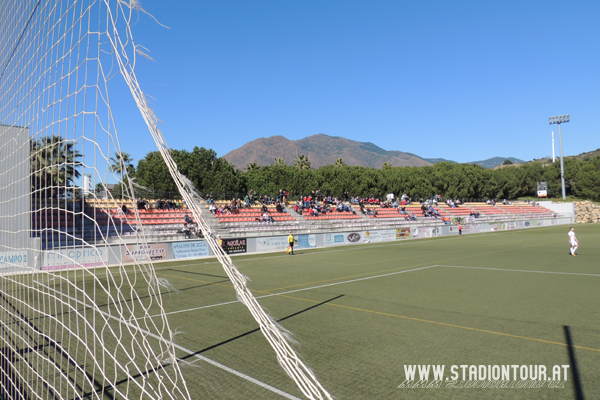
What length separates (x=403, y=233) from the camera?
32.6m

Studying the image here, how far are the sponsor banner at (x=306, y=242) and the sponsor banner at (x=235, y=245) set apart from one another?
3970 millimetres

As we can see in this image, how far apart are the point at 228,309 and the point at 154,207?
59.3 feet

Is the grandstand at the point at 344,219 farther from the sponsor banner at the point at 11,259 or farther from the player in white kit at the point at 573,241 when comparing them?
the player in white kit at the point at 573,241

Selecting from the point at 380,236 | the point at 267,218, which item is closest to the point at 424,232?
the point at 380,236

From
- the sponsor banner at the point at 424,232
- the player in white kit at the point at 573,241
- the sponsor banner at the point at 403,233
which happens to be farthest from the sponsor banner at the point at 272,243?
the player in white kit at the point at 573,241

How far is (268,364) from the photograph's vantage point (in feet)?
19.2

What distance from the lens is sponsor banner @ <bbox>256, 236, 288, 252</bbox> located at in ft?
78.8

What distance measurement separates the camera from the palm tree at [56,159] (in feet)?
13.0

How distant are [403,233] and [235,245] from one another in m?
15.9

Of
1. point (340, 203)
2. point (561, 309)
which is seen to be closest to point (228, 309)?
point (561, 309)

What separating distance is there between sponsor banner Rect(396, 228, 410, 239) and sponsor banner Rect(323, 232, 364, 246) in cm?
436

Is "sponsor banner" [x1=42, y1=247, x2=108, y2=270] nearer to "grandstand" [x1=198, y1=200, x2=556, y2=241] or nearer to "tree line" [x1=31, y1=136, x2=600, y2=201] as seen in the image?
"grandstand" [x1=198, y1=200, x2=556, y2=241]

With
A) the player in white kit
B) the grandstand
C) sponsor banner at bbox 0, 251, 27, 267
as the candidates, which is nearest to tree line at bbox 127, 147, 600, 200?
the grandstand

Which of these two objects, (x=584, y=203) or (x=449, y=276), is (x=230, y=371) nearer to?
(x=449, y=276)
